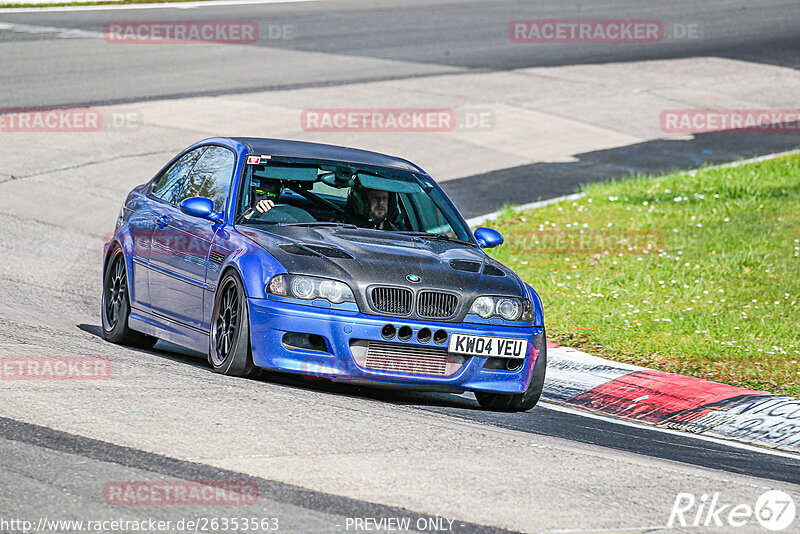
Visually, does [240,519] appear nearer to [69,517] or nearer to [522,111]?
[69,517]

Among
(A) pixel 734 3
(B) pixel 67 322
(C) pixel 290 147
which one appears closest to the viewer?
(C) pixel 290 147

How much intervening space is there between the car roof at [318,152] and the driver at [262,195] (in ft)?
0.70

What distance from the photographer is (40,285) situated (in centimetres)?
1107

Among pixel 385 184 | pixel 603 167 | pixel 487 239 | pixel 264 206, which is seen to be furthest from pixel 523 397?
pixel 603 167

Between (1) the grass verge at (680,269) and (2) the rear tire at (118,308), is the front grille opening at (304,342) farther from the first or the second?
(1) the grass verge at (680,269)

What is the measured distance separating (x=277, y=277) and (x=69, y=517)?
282 centimetres

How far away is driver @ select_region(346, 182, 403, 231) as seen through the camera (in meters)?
8.52

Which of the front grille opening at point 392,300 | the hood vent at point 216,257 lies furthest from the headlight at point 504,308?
the hood vent at point 216,257

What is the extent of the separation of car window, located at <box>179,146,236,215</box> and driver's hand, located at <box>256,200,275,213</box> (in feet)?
0.83

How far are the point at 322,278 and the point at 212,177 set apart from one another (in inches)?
71.3

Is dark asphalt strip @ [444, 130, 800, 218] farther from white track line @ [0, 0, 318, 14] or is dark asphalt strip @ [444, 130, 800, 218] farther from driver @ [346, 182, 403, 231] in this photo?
white track line @ [0, 0, 318, 14]

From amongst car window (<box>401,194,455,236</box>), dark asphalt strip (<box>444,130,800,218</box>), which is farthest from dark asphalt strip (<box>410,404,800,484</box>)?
dark asphalt strip (<box>444,130,800,218</box>)

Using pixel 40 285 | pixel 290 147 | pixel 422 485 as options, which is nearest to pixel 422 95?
pixel 40 285

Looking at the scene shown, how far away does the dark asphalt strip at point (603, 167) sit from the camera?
16656mm
